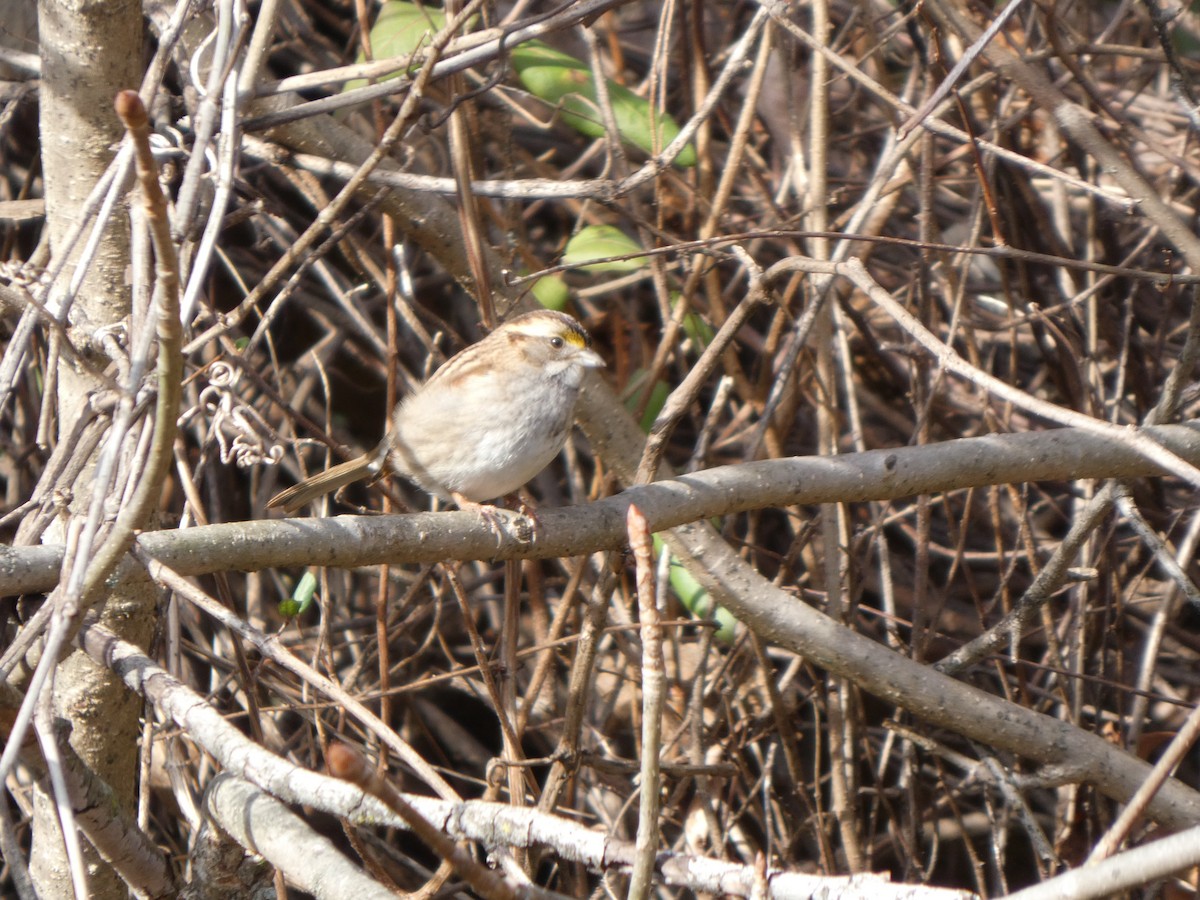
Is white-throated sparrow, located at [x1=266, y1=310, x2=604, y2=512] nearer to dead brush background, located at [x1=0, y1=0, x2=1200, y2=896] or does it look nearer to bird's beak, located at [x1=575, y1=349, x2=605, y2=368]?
bird's beak, located at [x1=575, y1=349, x2=605, y2=368]

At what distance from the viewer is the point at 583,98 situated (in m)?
3.60

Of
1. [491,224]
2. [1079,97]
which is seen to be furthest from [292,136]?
[1079,97]

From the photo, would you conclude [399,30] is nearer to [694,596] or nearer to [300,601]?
[300,601]

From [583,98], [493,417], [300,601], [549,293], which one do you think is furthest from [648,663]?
[583,98]

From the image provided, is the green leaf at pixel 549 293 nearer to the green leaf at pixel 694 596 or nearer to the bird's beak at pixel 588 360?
the bird's beak at pixel 588 360

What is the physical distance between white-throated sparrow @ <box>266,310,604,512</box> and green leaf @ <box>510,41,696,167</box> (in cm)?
58

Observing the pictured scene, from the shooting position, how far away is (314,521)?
2.20m

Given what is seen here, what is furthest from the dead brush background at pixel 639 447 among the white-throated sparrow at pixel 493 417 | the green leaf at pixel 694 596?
the white-throated sparrow at pixel 493 417

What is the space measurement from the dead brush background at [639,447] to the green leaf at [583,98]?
0.14ft

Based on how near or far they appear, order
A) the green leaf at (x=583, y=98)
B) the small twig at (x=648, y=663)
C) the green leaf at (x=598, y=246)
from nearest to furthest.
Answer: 1. the small twig at (x=648, y=663)
2. the green leaf at (x=598, y=246)
3. the green leaf at (x=583, y=98)

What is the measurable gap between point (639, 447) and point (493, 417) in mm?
407

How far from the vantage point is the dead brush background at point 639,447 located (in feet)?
7.59

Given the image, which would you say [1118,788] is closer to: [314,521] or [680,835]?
[680,835]

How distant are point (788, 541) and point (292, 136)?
2.33 meters
